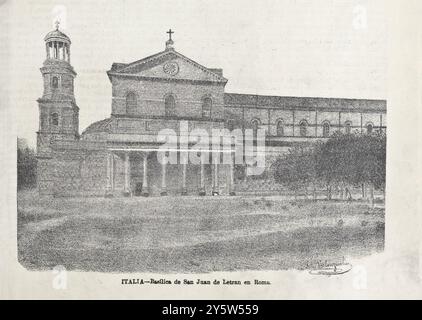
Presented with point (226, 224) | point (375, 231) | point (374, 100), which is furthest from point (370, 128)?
point (226, 224)

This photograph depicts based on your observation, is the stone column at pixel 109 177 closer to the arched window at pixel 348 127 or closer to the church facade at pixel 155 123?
the church facade at pixel 155 123

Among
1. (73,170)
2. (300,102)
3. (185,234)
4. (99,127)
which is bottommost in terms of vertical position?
(185,234)

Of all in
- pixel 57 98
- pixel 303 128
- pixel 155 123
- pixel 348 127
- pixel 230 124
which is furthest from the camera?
pixel 303 128

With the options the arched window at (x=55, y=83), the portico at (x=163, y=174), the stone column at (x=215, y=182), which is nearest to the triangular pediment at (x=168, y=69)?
the arched window at (x=55, y=83)

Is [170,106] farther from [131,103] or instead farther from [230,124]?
[230,124]

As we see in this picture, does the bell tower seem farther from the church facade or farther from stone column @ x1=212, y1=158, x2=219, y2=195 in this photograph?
stone column @ x1=212, y1=158, x2=219, y2=195

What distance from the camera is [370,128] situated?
841cm

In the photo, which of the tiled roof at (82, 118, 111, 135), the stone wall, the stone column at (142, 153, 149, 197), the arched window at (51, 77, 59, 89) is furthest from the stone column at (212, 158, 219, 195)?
the arched window at (51, 77, 59, 89)

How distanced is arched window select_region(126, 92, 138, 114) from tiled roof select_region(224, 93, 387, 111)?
176 centimetres

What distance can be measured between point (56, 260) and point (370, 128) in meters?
6.18

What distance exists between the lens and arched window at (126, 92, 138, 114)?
862 centimetres

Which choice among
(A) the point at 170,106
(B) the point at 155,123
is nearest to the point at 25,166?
(B) the point at 155,123

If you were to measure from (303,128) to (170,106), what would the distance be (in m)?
2.69

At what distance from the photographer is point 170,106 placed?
27.8ft
